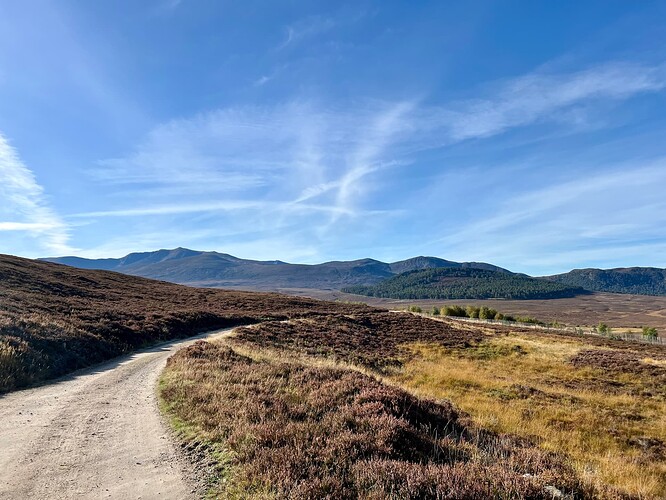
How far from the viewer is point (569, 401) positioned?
20.0 m

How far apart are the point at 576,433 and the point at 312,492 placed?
1255 centimetres

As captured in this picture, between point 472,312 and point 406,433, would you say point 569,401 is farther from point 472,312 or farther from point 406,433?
point 472,312

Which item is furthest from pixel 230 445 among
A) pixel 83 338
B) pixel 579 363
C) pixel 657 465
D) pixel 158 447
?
pixel 579 363

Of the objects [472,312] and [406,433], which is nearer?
[406,433]

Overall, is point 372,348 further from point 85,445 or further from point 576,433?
point 85,445

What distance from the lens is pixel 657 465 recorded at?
444 inches

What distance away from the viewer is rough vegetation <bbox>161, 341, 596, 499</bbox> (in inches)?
225

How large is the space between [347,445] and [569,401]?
1802 cm

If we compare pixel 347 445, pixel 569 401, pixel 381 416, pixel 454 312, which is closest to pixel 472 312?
pixel 454 312

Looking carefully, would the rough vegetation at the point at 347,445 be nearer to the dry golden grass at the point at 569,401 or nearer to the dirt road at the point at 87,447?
the dirt road at the point at 87,447

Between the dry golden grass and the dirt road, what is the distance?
757cm

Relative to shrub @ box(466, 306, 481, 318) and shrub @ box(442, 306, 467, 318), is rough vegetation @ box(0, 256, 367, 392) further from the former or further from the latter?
shrub @ box(466, 306, 481, 318)

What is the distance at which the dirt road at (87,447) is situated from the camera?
613 cm

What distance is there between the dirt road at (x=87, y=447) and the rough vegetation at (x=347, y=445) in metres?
0.76
